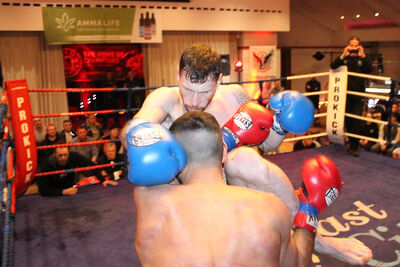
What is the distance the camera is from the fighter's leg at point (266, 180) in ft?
5.23

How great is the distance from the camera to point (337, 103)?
404cm

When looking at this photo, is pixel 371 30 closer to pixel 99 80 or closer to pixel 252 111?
pixel 99 80

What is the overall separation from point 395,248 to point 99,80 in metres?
6.61

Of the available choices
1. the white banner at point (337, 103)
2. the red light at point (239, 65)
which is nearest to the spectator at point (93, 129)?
the white banner at point (337, 103)

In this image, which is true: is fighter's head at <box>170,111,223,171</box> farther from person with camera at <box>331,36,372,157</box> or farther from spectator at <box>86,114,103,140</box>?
spectator at <box>86,114,103,140</box>

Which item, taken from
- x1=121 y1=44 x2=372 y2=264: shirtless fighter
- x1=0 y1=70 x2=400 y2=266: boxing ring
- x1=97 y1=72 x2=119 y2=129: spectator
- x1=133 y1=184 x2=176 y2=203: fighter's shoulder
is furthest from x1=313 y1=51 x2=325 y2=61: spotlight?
x1=133 y1=184 x2=176 y2=203: fighter's shoulder

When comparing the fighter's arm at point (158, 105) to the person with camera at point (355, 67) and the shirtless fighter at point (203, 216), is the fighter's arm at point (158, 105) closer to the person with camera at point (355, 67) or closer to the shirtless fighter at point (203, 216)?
the shirtless fighter at point (203, 216)

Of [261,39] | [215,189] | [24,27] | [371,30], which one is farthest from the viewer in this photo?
[371,30]

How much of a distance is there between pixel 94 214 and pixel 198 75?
5.40 feet

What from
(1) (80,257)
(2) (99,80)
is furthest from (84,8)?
(1) (80,257)

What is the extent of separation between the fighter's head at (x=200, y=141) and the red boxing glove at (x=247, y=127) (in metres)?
0.59

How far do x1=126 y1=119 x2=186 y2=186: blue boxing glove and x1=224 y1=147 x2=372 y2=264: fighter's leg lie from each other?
59cm

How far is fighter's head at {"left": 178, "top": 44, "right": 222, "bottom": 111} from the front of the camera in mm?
1508

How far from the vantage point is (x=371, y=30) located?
10000 mm
